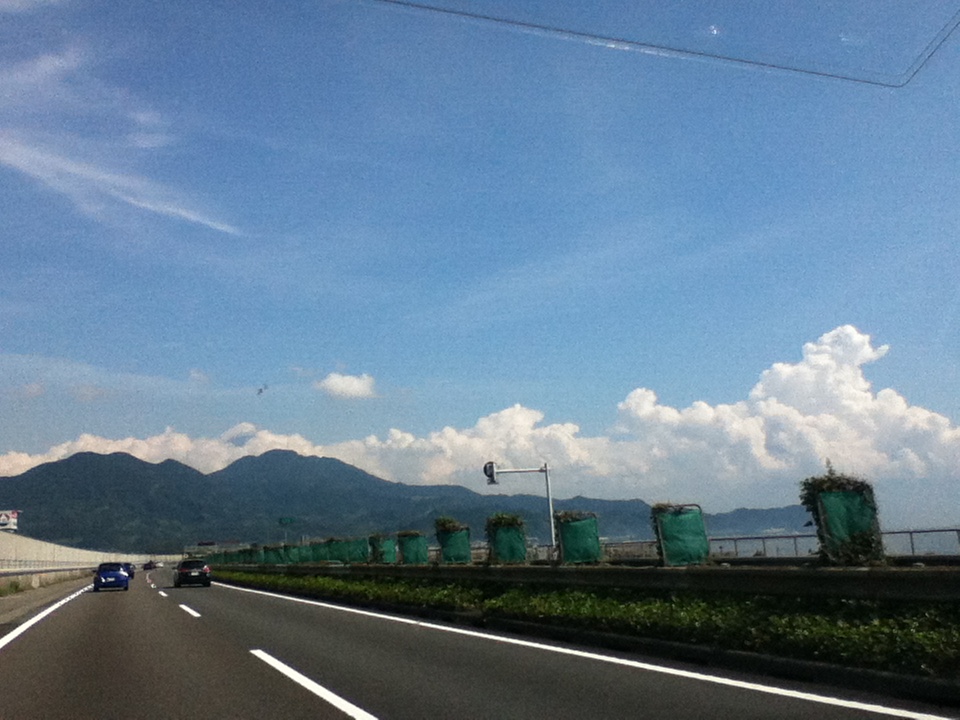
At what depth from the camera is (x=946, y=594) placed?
27.1 feet

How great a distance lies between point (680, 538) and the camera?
15.3 metres

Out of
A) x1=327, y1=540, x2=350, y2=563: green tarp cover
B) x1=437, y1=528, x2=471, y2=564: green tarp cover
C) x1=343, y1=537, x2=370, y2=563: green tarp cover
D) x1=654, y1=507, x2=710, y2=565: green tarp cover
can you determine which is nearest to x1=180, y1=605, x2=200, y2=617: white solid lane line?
x1=437, y1=528, x2=471, y2=564: green tarp cover

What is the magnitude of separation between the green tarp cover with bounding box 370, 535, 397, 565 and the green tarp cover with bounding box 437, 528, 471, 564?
22.9 feet

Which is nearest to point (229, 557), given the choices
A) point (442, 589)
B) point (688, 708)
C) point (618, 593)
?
point (442, 589)

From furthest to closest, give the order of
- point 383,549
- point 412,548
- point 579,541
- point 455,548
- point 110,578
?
point 110,578
point 383,549
point 412,548
point 455,548
point 579,541

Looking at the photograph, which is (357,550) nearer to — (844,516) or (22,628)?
(22,628)

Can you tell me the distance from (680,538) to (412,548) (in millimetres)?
15660

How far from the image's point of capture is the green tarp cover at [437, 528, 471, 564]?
25864mm

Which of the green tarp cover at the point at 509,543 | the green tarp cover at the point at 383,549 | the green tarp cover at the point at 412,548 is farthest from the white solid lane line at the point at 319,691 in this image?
the green tarp cover at the point at 383,549

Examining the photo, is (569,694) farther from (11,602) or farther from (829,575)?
(11,602)

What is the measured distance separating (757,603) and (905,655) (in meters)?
2.71

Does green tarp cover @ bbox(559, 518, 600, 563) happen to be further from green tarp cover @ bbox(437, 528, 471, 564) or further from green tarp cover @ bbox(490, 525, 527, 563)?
green tarp cover @ bbox(437, 528, 471, 564)

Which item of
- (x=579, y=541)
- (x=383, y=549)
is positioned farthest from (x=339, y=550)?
(x=579, y=541)

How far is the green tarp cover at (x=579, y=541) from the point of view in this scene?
18.0 meters
